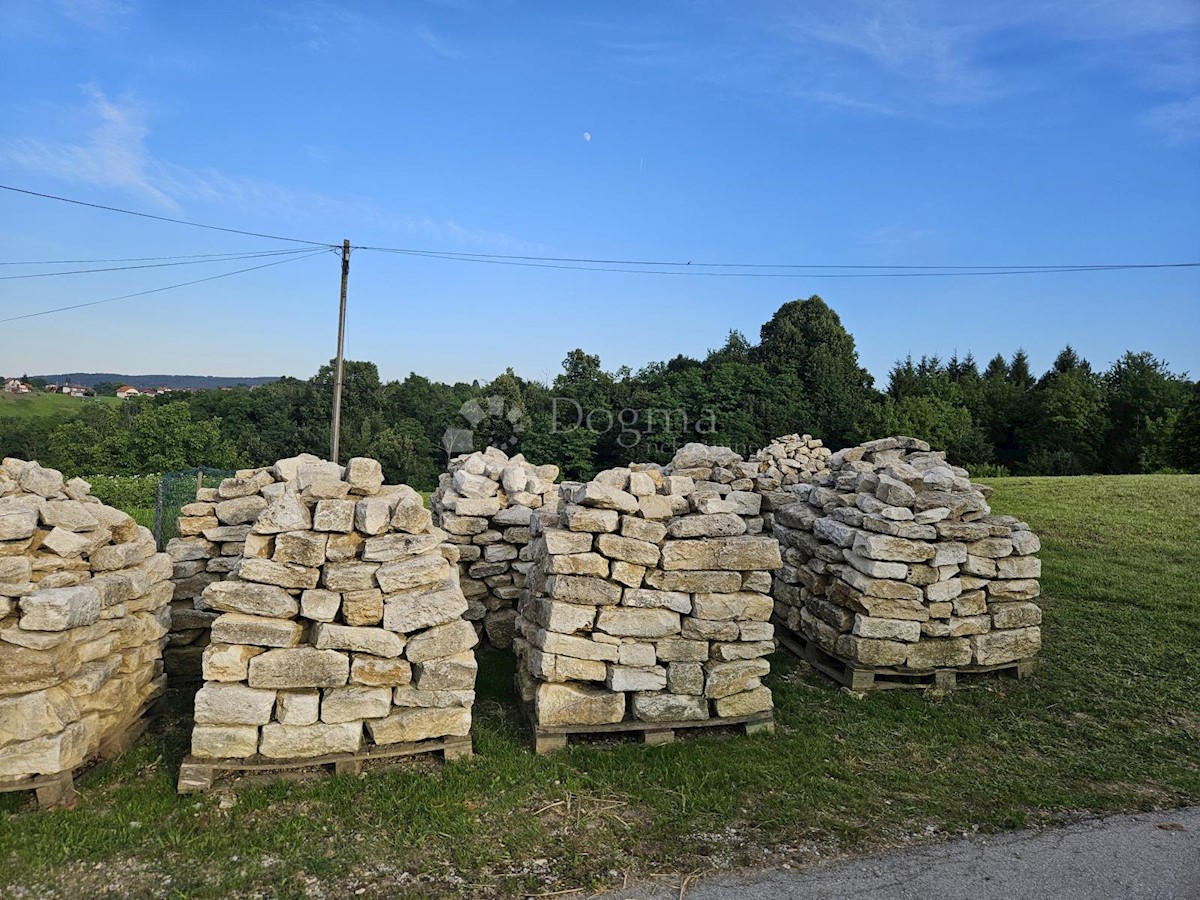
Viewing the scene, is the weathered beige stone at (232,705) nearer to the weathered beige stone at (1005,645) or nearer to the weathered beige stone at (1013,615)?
the weathered beige stone at (1005,645)

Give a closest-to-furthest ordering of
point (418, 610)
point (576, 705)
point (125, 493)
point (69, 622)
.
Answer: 1. point (69, 622)
2. point (418, 610)
3. point (576, 705)
4. point (125, 493)

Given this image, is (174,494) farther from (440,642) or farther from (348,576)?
(440,642)

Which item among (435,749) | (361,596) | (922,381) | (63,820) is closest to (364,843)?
(435,749)

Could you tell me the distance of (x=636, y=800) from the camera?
502 cm

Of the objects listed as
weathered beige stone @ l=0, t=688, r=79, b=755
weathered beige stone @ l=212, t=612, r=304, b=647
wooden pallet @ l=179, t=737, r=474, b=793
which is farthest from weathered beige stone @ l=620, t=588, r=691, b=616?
weathered beige stone @ l=0, t=688, r=79, b=755

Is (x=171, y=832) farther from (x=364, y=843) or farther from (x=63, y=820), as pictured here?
(x=364, y=843)

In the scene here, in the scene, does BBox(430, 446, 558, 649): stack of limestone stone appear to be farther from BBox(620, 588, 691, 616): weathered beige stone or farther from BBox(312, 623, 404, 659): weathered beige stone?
BBox(312, 623, 404, 659): weathered beige stone

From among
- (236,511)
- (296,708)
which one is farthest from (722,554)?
(236,511)

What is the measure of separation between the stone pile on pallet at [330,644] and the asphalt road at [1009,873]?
1.96m

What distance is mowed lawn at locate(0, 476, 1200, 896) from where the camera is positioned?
4203mm

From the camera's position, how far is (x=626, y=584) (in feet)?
19.0

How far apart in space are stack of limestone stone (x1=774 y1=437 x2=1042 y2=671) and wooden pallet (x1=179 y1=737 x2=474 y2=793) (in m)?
3.90

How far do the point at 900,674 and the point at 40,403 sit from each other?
197ft

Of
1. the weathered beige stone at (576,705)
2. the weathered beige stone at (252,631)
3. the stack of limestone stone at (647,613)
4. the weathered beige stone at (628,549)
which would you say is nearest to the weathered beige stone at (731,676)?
the stack of limestone stone at (647,613)
